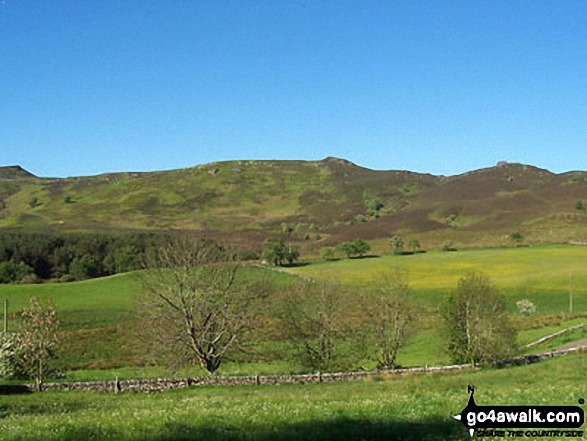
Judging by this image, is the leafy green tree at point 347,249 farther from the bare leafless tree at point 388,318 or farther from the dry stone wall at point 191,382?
the dry stone wall at point 191,382

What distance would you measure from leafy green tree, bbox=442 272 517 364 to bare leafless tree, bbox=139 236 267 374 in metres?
13.2

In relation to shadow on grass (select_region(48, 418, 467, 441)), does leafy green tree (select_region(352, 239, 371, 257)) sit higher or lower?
higher

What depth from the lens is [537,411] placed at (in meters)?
12.0

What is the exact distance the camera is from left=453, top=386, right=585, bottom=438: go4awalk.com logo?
1085 centimetres

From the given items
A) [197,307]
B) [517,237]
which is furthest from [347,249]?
[197,307]

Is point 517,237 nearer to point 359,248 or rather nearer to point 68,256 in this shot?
point 359,248

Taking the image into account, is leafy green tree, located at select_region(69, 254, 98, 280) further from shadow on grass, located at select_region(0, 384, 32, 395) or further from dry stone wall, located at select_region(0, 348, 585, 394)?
dry stone wall, located at select_region(0, 348, 585, 394)

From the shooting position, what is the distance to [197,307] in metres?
38.0

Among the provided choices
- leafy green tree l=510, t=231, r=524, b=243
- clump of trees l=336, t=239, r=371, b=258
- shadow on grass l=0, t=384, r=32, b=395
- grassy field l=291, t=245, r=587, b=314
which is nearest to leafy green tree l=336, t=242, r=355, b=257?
clump of trees l=336, t=239, r=371, b=258

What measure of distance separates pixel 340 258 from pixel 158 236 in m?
52.2

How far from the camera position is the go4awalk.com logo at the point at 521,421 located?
10.9 metres

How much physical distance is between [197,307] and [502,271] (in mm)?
73550

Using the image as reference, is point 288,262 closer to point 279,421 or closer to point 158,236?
point 158,236

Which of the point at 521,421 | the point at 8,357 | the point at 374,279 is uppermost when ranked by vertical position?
the point at 374,279
